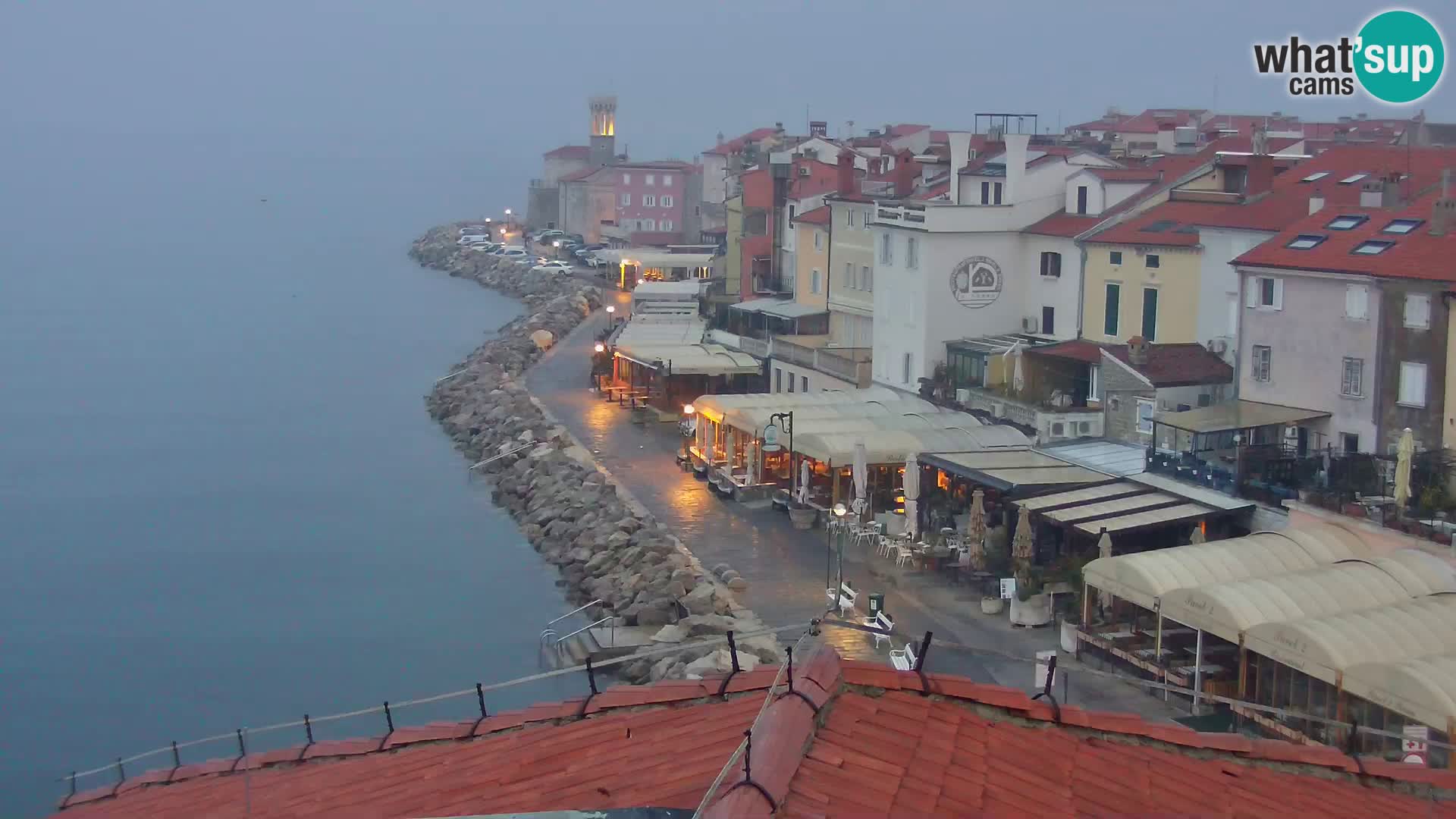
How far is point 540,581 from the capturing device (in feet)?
82.3

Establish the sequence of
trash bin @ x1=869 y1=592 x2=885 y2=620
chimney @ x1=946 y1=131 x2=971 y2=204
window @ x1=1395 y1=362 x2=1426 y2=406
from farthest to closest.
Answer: chimney @ x1=946 y1=131 x2=971 y2=204 < window @ x1=1395 y1=362 x2=1426 y2=406 < trash bin @ x1=869 y1=592 x2=885 y2=620

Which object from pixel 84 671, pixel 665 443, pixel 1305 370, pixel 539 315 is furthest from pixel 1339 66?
pixel 539 315

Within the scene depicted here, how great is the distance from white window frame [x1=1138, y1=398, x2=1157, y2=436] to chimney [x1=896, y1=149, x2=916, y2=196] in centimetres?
1374

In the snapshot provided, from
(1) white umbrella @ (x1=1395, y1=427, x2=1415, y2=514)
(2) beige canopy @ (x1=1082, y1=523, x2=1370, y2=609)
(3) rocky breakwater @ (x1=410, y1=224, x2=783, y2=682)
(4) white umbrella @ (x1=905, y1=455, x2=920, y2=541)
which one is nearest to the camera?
(2) beige canopy @ (x1=1082, y1=523, x2=1370, y2=609)

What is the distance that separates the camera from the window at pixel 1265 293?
64.6 ft

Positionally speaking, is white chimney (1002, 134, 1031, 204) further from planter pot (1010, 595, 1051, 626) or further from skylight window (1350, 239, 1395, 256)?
planter pot (1010, 595, 1051, 626)

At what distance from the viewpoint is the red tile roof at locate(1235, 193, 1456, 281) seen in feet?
58.6

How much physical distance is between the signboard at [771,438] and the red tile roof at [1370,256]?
6934 millimetres

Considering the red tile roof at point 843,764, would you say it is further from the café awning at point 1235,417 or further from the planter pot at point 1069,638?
the café awning at point 1235,417

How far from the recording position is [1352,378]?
61.6 ft

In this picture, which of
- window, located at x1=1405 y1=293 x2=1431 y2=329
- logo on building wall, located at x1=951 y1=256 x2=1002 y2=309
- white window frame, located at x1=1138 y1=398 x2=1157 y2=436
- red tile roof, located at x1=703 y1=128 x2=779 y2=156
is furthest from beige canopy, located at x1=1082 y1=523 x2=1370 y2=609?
red tile roof, located at x1=703 y1=128 x2=779 y2=156

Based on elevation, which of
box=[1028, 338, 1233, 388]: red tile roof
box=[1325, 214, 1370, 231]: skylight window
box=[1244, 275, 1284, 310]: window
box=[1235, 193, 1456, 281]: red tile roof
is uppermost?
box=[1325, 214, 1370, 231]: skylight window

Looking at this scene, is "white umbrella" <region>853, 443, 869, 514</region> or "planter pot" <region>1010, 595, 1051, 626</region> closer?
"planter pot" <region>1010, 595, 1051, 626</region>

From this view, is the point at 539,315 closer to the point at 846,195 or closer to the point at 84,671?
the point at 846,195
